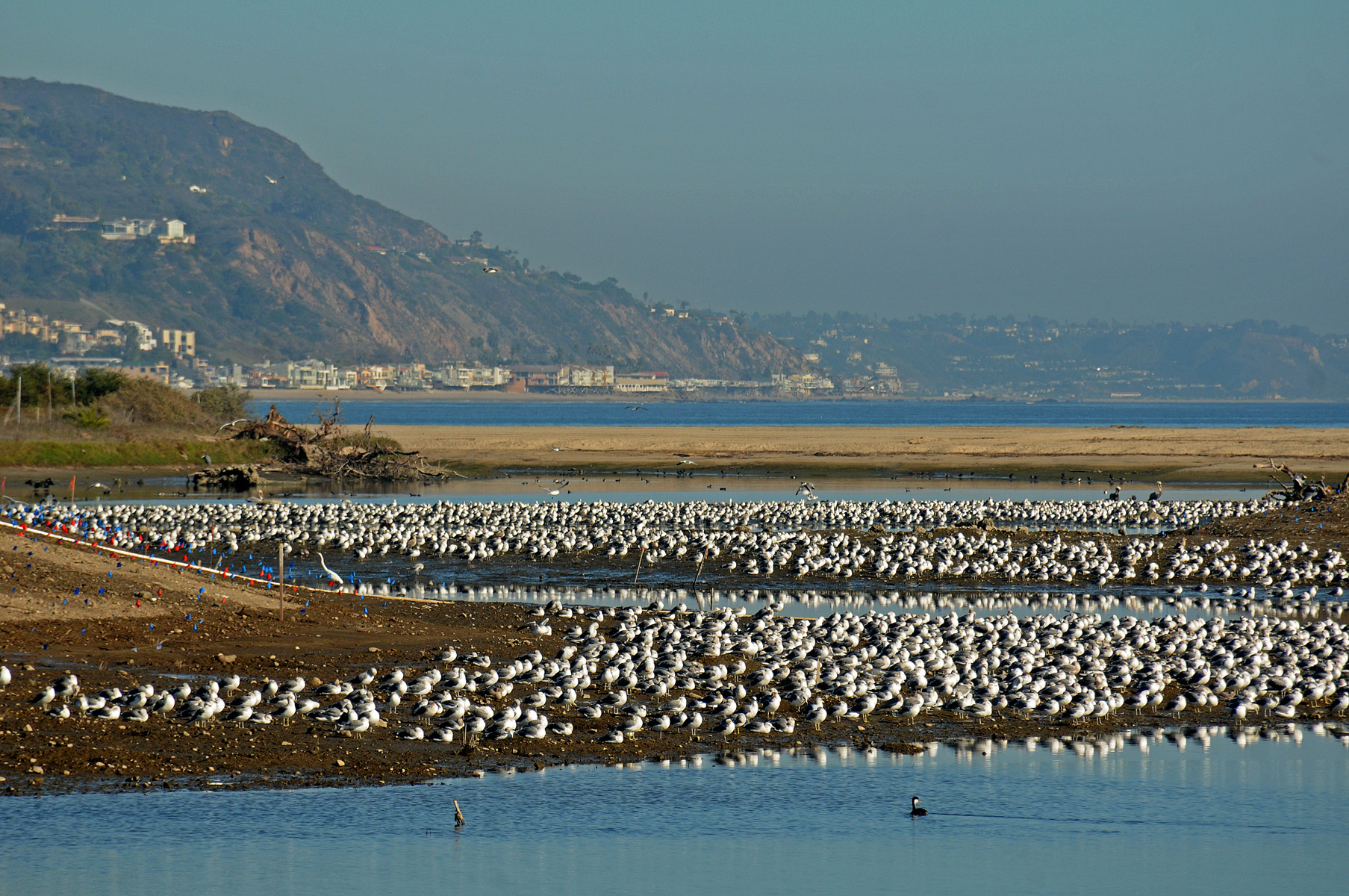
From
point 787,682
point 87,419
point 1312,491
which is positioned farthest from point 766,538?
point 87,419

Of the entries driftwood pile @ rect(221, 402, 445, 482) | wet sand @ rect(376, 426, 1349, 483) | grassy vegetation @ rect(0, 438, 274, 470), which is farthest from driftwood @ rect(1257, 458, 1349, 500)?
grassy vegetation @ rect(0, 438, 274, 470)

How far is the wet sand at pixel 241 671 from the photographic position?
1164 centimetres

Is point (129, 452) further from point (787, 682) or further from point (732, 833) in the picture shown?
point (732, 833)

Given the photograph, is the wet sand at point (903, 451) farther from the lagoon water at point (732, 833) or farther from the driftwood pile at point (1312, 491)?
the lagoon water at point (732, 833)

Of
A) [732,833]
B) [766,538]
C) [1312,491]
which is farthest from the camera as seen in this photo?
[1312,491]

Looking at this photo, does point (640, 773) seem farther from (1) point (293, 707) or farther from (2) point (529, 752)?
(1) point (293, 707)

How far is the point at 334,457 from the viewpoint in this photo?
51.9 meters

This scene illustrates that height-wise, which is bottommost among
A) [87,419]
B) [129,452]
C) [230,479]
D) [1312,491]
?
[230,479]

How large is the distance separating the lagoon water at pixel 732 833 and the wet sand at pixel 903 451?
4213 centimetres

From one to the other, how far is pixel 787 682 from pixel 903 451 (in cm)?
5157

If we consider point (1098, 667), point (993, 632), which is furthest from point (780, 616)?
point (1098, 667)

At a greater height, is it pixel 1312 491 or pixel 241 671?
pixel 1312 491

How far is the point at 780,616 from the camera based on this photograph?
19.6m

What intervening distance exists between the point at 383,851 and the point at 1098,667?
9552mm
